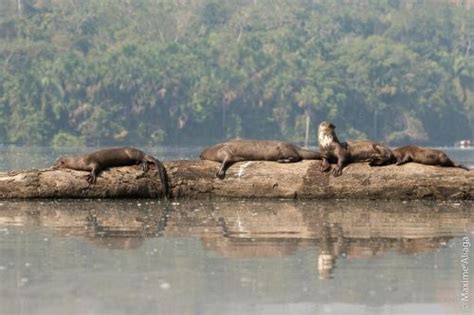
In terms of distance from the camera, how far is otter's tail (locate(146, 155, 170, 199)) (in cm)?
2014

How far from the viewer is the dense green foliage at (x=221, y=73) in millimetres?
123812

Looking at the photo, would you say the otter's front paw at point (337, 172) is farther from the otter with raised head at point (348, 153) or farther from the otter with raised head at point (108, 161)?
the otter with raised head at point (108, 161)

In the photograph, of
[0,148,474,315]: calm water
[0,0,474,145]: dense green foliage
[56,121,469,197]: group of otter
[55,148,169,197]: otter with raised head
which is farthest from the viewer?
[0,0,474,145]: dense green foliage

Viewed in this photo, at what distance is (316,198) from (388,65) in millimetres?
129683

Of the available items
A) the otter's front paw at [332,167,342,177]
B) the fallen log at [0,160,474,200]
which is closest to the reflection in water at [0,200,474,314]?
the fallen log at [0,160,474,200]

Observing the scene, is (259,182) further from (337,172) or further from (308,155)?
(337,172)

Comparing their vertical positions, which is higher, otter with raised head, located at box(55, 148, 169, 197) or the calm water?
otter with raised head, located at box(55, 148, 169, 197)

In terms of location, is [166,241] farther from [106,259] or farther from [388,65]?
[388,65]

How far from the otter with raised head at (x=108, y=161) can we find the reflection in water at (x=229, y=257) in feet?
2.45

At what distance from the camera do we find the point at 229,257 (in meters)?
13.2

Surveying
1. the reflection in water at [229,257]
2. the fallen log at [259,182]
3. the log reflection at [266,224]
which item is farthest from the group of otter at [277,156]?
the reflection in water at [229,257]

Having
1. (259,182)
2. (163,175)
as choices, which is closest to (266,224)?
(259,182)

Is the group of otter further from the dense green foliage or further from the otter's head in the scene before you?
the dense green foliage

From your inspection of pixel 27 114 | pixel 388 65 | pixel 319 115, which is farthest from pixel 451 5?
pixel 27 114
